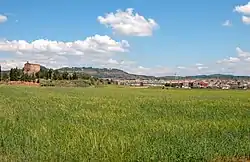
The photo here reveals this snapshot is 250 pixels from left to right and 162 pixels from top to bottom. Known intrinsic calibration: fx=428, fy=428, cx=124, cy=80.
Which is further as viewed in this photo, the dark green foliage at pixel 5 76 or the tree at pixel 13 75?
the dark green foliage at pixel 5 76

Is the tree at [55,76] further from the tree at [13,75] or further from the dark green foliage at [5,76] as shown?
the dark green foliage at [5,76]

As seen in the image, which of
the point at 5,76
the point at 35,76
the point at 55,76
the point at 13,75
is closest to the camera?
the point at 13,75

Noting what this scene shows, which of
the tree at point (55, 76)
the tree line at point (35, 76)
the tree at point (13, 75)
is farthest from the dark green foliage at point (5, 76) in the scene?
the tree at point (55, 76)

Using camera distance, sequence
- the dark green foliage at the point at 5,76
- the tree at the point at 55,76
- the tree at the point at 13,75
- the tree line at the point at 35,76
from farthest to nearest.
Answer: the tree at the point at 55,76, the dark green foliage at the point at 5,76, the tree at the point at 13,75, the tree line at the point at 35,76

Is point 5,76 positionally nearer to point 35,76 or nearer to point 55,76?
point 35,76

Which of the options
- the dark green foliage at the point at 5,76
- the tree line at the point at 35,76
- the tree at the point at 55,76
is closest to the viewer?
the tree line at the point at 35,76

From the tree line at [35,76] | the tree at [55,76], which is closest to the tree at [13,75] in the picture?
the tree line at [35,76]

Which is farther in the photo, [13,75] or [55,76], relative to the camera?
[55,76]

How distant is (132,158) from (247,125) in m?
11.6

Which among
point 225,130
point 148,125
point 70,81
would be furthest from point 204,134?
point 70,81

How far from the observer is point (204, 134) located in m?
19.5

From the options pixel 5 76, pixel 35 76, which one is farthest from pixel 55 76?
pixel 5 76

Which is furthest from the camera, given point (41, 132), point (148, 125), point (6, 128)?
point (148, 125)

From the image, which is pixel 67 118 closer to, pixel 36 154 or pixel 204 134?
pixel 204 134
